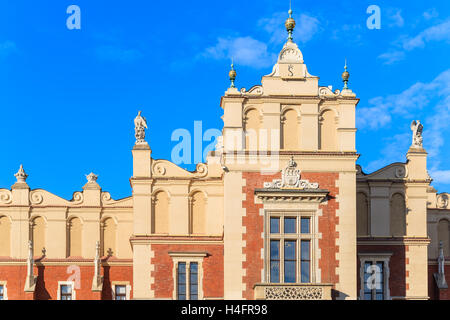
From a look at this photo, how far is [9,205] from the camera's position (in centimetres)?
4619

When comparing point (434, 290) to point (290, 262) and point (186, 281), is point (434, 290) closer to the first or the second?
point (290, 262)

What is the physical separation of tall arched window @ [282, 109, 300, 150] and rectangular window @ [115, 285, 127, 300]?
10945 millimetres

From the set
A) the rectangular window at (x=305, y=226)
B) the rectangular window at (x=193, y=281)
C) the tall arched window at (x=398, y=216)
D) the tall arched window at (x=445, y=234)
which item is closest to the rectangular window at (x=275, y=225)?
the rectangular window at (x=305, y=226)

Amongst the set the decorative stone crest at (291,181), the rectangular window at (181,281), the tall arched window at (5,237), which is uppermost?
the decorative stone crest at (291,181)

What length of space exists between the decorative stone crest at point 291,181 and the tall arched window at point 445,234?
942 centimetres

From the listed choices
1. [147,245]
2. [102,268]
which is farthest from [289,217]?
[102,268]

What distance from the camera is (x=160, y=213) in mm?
43938

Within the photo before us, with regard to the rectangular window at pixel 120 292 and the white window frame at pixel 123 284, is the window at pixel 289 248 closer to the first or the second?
the white window frame at pixel 123 284

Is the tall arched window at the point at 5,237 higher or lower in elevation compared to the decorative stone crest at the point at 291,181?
lower

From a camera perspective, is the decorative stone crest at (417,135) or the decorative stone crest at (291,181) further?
the decorative stone crest at (417,135)

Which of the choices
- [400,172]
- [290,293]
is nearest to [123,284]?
[290,293]

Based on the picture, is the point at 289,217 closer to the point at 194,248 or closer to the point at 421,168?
the point at 194,248

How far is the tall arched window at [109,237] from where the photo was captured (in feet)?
152

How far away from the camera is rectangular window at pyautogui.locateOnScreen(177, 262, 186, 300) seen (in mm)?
42781
